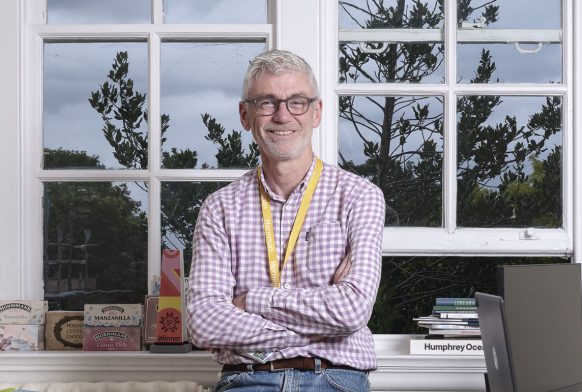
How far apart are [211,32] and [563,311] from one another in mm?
1647

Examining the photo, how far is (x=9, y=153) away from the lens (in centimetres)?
361

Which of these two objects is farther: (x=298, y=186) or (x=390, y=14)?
(x=390, y=14)

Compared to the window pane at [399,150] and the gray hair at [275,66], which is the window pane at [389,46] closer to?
the window pane at [399,150]

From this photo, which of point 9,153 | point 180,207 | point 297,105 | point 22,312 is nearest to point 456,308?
point 297,105

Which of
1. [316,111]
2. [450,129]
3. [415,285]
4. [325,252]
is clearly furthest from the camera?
[415,285]

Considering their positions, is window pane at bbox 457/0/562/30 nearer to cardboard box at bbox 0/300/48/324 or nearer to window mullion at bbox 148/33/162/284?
window mullion at bbox 148/33/162/284

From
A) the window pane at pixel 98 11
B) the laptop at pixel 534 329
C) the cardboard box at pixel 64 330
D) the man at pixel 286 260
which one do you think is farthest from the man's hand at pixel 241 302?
the window pane at pixel 98 11

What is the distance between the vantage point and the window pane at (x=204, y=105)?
3697 millimetres

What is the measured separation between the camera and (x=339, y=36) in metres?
3.63

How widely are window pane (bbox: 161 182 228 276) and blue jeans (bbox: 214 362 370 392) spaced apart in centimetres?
105

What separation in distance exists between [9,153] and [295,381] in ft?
5.14

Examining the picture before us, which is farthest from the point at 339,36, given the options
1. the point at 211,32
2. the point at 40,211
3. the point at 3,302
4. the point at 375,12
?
the point at 3,302

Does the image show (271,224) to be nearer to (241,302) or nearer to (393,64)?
(241,302)

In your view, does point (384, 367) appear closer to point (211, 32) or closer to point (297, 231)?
point (297, 231)
